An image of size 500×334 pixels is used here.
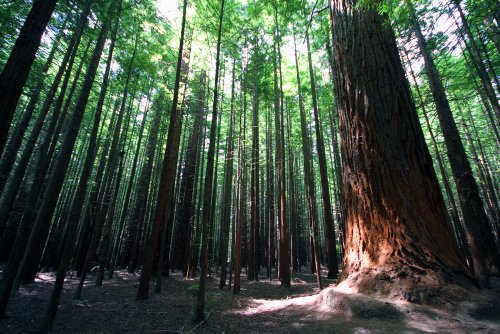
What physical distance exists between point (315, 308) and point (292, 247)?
40.8ft

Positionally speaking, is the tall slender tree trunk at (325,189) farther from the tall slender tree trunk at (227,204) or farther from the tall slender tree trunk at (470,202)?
the tall slender tree trunk at (470,202)

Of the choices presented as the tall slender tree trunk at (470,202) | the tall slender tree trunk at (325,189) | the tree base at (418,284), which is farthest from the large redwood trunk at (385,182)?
the tall slender tree trunk at (325,189)

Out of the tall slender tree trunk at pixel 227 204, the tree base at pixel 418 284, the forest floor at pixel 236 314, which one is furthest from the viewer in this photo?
the tall slender tree trunk at pixel 227 204

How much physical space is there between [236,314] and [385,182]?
165 inches

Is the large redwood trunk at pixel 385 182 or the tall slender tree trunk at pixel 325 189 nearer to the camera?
the large redwood trunk at pixel 385 182

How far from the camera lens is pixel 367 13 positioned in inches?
121

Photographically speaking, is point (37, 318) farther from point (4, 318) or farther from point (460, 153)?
point (460, 153)

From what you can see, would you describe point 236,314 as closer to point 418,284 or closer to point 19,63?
point 418,284

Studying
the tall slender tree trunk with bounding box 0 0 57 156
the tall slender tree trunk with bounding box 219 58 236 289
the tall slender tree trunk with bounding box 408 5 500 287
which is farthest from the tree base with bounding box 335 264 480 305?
the tall slender tree trunk with bounding box 219 58 236 289

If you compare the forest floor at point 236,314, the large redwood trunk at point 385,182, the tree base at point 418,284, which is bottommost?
the forest floor at point 236,314

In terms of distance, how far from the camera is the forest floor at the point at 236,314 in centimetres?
184

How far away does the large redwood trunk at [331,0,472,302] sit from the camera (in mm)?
2195

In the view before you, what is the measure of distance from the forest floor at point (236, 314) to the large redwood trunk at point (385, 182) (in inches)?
8.7

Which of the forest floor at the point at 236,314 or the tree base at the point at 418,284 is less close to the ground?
the tree base at the point at 418,284
